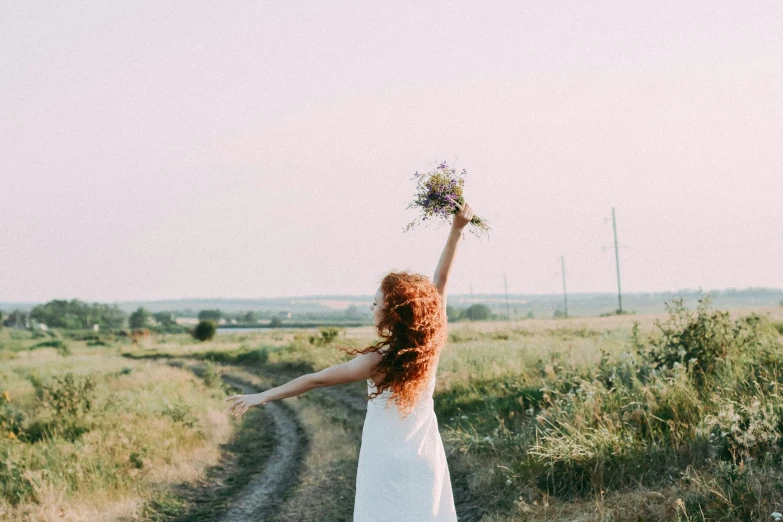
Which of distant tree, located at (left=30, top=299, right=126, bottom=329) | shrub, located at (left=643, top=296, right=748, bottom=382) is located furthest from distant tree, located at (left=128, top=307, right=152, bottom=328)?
shrub, located at (left=643, top=296, right=748, bottom=382)

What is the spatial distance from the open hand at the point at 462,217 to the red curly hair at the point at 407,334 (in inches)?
37.5

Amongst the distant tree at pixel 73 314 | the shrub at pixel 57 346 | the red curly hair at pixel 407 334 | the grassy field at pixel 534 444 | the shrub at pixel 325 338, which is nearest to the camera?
the red curly hair at pixel 407 334

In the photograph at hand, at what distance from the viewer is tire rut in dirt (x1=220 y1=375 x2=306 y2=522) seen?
9086 millimetres

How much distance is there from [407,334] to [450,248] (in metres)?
1.00

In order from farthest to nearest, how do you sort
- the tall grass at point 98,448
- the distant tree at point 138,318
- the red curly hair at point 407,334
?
the distant tree at point 138,318 < the tall grass at point 98,448 < the red curly hair at point 407,334

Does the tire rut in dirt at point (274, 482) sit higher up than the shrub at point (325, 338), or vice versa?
the shrub at point (325, 338)

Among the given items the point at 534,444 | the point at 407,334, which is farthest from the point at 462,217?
the point at 534,444

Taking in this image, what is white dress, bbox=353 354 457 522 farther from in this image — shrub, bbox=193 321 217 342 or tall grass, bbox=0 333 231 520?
shrub, bbox=193 321 217 342

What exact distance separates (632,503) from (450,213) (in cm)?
311

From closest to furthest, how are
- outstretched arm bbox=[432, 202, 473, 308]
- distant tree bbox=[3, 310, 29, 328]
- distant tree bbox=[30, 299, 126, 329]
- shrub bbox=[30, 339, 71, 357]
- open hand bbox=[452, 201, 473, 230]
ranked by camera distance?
outstretched arm bbox=[432, 202, 473, 308] → open hand bbox=[452, 201, 473, 230] → shrub bbox=[30, 339, 71, 357] → distant tree bbox=[3, 310, 29, 328] → distant tree bbox=[30, 299, 126, 329]

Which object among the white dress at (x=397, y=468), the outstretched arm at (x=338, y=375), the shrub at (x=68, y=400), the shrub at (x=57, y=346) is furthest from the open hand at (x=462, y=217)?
the shrub at (x=57, y=346)

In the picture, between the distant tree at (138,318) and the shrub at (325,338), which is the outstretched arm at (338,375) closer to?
the shrub at (325,338)

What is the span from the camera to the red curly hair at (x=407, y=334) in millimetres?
3859

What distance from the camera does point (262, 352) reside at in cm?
3853
